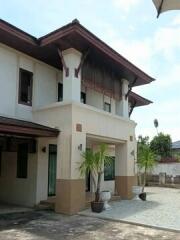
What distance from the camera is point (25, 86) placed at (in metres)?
13.8

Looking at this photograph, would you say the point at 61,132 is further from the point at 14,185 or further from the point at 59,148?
the point at 14,185

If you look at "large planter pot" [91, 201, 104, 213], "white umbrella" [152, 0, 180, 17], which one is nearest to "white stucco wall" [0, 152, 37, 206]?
"large planter pot" [91, 201, 104, 213]

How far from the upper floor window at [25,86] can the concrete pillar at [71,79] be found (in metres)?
1.75

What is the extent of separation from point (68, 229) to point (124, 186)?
700 centimetres

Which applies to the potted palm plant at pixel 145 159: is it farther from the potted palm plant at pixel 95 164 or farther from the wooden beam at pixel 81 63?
the wooden beam at pixel 81 63

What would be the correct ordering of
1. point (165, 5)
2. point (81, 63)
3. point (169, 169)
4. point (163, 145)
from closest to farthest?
point (165, 5), point (81, 63), point (169, 169), point (163, 145)

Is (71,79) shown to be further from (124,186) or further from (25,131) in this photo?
(124,186)

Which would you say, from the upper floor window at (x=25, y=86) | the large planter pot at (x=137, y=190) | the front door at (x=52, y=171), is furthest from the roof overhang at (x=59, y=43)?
the large planter pot at (x=137, y=190)

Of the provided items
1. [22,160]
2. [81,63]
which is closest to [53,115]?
[81,63]

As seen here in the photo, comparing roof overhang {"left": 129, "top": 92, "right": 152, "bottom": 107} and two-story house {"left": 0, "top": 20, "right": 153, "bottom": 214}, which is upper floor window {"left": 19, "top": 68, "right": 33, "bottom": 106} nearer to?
two-story house {"left": 0, "top": 20, "right": 153, "bottom": 214}

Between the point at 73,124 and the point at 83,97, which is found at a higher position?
the point at 83,97

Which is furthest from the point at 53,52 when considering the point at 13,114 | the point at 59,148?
the point at 59,148

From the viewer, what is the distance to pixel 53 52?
13.7m

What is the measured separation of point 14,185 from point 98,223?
5366mm
